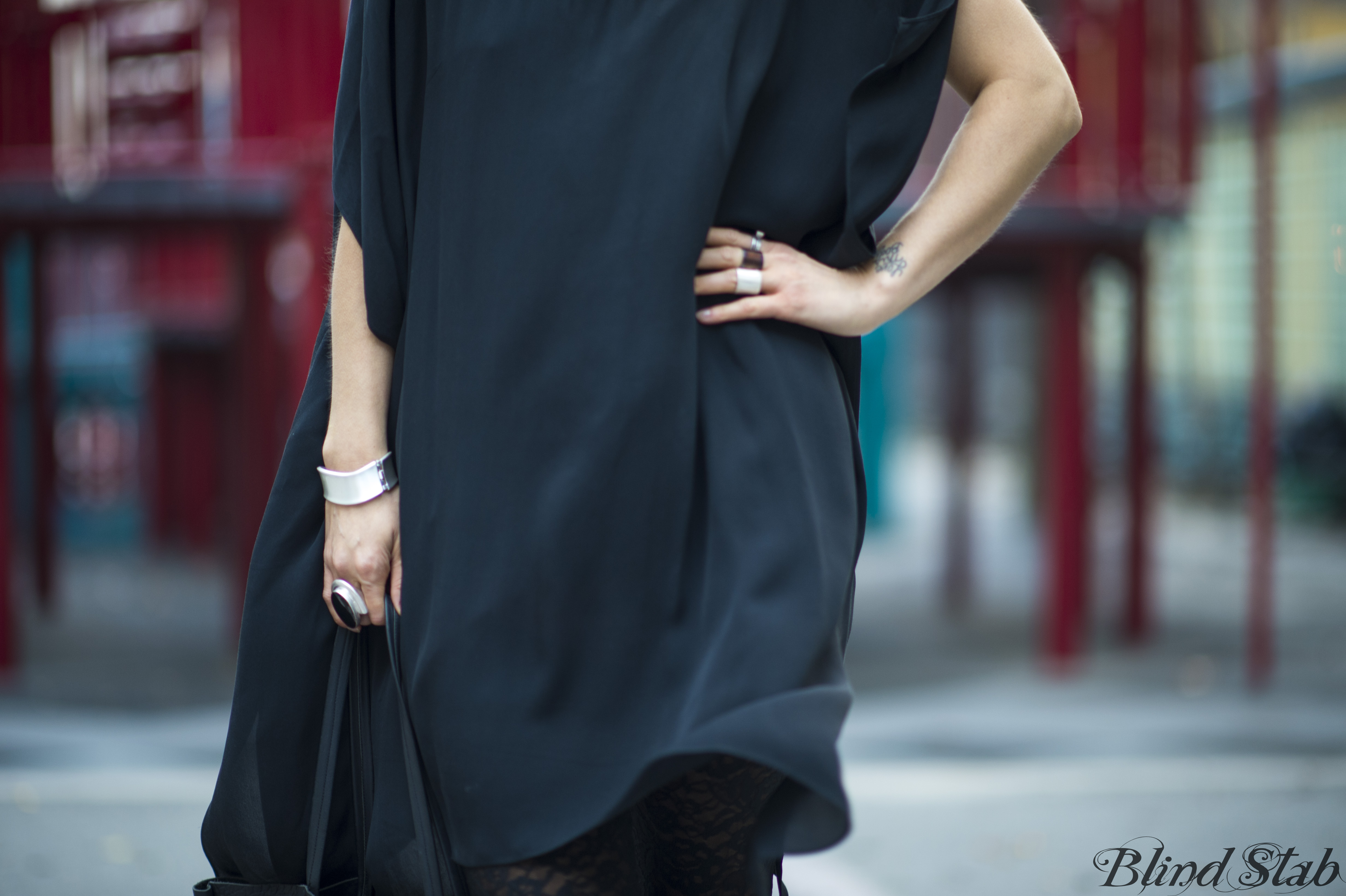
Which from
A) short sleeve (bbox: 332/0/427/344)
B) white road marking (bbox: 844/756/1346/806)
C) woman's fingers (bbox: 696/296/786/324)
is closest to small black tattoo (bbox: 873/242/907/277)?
woman's fingers (bbox: 696/296/786/324)

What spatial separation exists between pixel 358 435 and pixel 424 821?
1.15 feet

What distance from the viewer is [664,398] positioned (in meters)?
1.17

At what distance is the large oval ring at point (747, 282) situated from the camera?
1220 mm

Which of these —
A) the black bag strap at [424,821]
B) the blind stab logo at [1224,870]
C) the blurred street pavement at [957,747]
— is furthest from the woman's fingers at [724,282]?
the blind stab logo at [1224,870]

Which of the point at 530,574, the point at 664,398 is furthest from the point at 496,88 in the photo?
the point at 530,574

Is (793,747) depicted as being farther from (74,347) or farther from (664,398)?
(74,347)

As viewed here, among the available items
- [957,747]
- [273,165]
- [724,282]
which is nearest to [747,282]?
[724,282]

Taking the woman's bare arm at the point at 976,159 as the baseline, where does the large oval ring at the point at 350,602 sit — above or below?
below

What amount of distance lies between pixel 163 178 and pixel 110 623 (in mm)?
2283

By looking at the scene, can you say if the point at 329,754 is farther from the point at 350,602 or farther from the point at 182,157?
the point at 182,157

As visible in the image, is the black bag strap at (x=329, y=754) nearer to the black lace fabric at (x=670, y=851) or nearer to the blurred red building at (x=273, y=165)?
the black lace fabric at (x=670, y=851)

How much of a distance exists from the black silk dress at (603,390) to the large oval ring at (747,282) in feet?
0.12

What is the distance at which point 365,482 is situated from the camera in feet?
4.20

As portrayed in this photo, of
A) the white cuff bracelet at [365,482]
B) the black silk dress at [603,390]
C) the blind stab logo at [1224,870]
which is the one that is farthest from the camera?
the blind stab logo at [1224,870]
